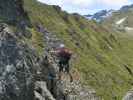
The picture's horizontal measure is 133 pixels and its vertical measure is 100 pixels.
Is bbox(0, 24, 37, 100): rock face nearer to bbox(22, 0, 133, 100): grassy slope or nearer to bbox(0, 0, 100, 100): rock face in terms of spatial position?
bbox(0, 0, 100, 100): rock face

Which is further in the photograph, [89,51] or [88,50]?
[88,50]

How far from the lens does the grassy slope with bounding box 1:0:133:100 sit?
127875 millimetres

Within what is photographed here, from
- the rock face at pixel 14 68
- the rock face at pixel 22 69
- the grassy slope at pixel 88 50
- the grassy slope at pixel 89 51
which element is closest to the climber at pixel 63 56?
the rock face at pixel 22 69

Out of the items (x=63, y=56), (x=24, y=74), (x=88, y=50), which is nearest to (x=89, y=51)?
(x=88, y=50)

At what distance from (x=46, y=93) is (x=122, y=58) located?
14899 cm

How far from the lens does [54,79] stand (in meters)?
50.4

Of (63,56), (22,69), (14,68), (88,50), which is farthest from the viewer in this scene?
(88,50)

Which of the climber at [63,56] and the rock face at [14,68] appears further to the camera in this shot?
the climber at [63,56]

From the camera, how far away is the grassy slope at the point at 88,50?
127875mm

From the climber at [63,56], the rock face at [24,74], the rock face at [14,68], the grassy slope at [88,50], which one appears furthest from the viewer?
the grassy slope at [88,50]

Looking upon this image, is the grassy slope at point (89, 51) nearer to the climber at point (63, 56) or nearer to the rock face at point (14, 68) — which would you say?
the climber at point (63, 56)

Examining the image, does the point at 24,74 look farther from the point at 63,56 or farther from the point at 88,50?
the point at 88,50

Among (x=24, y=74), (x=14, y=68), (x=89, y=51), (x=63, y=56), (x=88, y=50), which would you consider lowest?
(x=89, y=51)

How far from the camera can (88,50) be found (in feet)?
527
